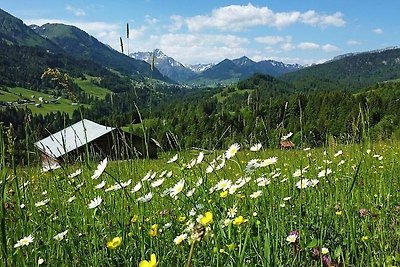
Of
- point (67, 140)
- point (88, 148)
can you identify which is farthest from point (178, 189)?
point (67, 140)

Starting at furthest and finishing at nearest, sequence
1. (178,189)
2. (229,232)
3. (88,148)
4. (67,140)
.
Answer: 1. (67,140)
2. (88,148)
3. (178,189)
4. (229,232)

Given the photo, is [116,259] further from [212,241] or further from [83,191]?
[83,191]

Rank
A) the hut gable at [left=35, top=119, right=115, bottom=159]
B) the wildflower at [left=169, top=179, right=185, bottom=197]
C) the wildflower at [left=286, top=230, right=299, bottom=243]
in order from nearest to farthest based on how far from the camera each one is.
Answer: the wildflower at [left=286, top=230, right=299, bottom=243], the wildflower at [left=169, top=179, right=185, bottom=197], the hut gable at [left=35, top=119, right=115, bottom=159]

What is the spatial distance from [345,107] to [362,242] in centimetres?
7363

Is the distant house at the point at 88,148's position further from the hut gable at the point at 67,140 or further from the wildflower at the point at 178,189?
the wildflower at the point at 178,189

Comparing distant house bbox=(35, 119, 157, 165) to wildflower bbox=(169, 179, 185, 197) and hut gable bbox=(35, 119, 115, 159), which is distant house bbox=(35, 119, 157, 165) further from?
wildflower bbox=(169, 179, 185, 197)

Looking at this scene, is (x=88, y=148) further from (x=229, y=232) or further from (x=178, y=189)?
(x=229, y=232)

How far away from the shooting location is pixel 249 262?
1981 mm

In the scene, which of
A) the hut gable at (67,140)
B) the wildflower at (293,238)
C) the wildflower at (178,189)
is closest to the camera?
the wildflower at (293,238)

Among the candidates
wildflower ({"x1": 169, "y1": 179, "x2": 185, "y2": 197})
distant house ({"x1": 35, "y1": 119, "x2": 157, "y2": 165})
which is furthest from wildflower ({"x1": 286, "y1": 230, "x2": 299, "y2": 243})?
distant house ({"x1": 35, "y1": 119, "x2": 157, "y2": 165})

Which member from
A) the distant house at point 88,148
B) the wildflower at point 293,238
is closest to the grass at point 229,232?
the wildflower at point 293,238

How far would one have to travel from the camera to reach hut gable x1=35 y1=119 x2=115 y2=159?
2.87 m

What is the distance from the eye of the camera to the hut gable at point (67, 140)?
113 inches

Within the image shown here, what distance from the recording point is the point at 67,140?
27.5 metres
